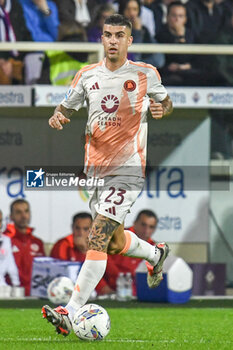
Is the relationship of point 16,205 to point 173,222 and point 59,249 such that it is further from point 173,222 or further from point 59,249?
point 173,222

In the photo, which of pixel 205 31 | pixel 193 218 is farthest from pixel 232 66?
pixel 193 218

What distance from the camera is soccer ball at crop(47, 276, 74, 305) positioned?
11.4m

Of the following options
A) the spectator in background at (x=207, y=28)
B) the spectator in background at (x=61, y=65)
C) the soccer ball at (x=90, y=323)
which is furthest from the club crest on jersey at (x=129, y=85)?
the spectator in background at (x=207, y=28)

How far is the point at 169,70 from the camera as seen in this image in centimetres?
1448

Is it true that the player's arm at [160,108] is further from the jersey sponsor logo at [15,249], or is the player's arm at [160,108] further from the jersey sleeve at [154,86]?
the jersey sponsor logo at [15,249]

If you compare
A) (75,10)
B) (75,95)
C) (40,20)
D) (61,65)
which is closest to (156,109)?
(75,95)

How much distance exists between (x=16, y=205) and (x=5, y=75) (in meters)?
1.78

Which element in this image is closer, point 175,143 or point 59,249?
point 59,249

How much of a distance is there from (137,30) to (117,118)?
7.20 metres

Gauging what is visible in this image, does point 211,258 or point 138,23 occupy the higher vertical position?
point 138,23

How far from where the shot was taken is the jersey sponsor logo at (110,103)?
7441 mm

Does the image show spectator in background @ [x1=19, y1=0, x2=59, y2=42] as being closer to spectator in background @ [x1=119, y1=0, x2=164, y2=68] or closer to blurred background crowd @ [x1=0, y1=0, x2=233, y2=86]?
blurred background crowd @ [x1=0, y1=0, x2=233, y2=86]

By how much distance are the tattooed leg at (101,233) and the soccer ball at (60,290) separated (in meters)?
4.28

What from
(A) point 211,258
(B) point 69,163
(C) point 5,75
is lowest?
(A) point 211,258
